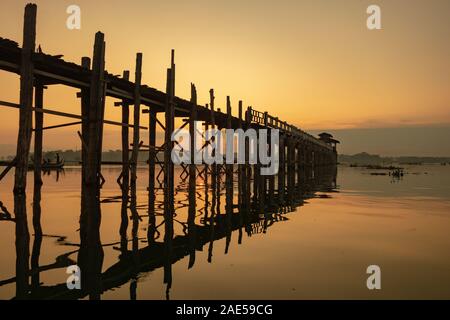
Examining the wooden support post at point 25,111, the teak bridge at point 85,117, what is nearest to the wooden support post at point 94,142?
the teak bridge at point 85,117

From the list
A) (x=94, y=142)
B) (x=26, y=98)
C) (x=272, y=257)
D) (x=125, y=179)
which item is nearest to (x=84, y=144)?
(x=94, y=142)

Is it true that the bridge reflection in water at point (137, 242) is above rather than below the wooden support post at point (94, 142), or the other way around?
below

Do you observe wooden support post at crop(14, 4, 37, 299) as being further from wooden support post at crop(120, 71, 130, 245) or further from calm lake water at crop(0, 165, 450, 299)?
wooden support post at crop(120, 71, 130, 245)

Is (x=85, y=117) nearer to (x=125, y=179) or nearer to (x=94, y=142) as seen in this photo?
(x=94, y=142)

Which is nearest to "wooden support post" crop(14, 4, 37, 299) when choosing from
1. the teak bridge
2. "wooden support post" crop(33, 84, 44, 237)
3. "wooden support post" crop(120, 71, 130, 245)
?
the teak bridge

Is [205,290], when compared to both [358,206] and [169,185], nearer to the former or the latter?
[169,185]

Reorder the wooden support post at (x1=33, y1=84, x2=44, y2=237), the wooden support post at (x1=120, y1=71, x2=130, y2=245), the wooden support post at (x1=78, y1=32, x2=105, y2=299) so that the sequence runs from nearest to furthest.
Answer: the wooden support post at (x1=120, y1=71, x2=130, y2=245)
the wooden support post at (x1=78, y1=32, x2=105, y2=299)
the wooden support post at (x1=33, y1=84, x2=44, y2=237)

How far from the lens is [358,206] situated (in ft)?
52.4

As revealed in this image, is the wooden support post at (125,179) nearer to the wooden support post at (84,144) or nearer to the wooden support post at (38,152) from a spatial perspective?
the wooden support post at (84,144)

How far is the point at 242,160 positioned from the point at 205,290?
18.2 metres

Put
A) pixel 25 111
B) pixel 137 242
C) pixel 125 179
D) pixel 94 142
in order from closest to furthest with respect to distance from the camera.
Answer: pixel 137 242
pixel 25 111
pixel 94 142
pixel 125 179

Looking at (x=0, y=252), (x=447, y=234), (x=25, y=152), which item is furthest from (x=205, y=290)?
(x=447, y=234)

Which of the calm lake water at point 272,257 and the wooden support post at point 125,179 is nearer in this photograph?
the calm lake water at point 272,257

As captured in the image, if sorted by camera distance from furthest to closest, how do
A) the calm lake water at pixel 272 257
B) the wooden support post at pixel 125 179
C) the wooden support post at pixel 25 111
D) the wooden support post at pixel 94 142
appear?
1. the wooden support post at pixel 94 142
2. the wooden support post at pixel 125 179
3. the wooden support post at pixel 25 111
4. the calm lake water at pixel 272 257
